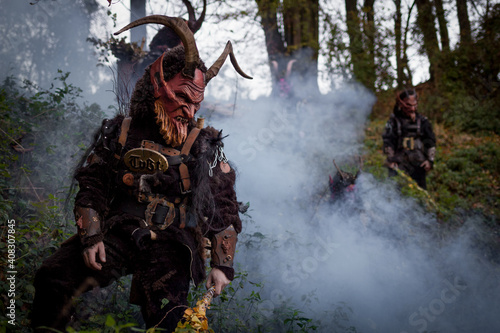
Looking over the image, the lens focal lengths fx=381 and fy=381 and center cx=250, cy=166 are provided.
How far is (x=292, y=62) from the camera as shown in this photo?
443 inches

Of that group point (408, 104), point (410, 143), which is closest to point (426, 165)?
point (410, 143)

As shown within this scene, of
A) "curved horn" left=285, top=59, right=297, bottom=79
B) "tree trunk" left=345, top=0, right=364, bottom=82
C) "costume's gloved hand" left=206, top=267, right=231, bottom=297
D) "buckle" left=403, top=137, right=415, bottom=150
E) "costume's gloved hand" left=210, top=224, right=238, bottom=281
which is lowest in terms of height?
"costume's gloved hand" left=206, top=267, right=231, bottom=297

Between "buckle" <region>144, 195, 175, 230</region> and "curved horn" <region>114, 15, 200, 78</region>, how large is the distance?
2.77ft

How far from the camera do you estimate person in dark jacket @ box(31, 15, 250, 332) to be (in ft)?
7.47

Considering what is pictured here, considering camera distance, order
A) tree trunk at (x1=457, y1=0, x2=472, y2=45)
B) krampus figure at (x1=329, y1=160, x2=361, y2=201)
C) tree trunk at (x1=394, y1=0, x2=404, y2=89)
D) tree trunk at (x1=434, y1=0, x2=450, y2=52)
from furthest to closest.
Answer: tree trunk at (x1=434, y1=0, x2=450, y2=52)
tree trunk at (x1=457, y1=0, x2=472, y2=45)
tree trunk at (x1=394, y1=0, x2=404, y2=89)
krampus figure at (x1=329, y1=160, x2=361, y2=201)

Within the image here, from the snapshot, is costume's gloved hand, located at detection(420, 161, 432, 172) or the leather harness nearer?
the leather harness

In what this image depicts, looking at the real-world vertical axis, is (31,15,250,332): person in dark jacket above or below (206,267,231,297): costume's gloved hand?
above

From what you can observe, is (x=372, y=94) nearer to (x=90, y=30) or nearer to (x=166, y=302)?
(x=90, y=30)

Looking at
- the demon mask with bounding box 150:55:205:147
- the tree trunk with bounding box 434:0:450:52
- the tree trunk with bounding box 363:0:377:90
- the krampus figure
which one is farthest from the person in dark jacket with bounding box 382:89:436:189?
the tree trunk with bounding box 434:0:450:52

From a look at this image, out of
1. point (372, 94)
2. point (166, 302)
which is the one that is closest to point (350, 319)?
point (166, 302)

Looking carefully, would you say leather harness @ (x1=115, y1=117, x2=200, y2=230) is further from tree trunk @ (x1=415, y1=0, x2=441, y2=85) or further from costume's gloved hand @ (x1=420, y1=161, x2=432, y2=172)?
tree trunk @ (x1=415, y1=0, x2=441, y2=85)

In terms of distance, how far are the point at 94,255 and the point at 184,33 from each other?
1.47 metres

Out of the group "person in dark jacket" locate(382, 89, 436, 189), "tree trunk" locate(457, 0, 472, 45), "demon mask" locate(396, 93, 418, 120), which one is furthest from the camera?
"tree trunk" locate(457, 0, 472, 45)

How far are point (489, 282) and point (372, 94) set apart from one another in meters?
8.96
